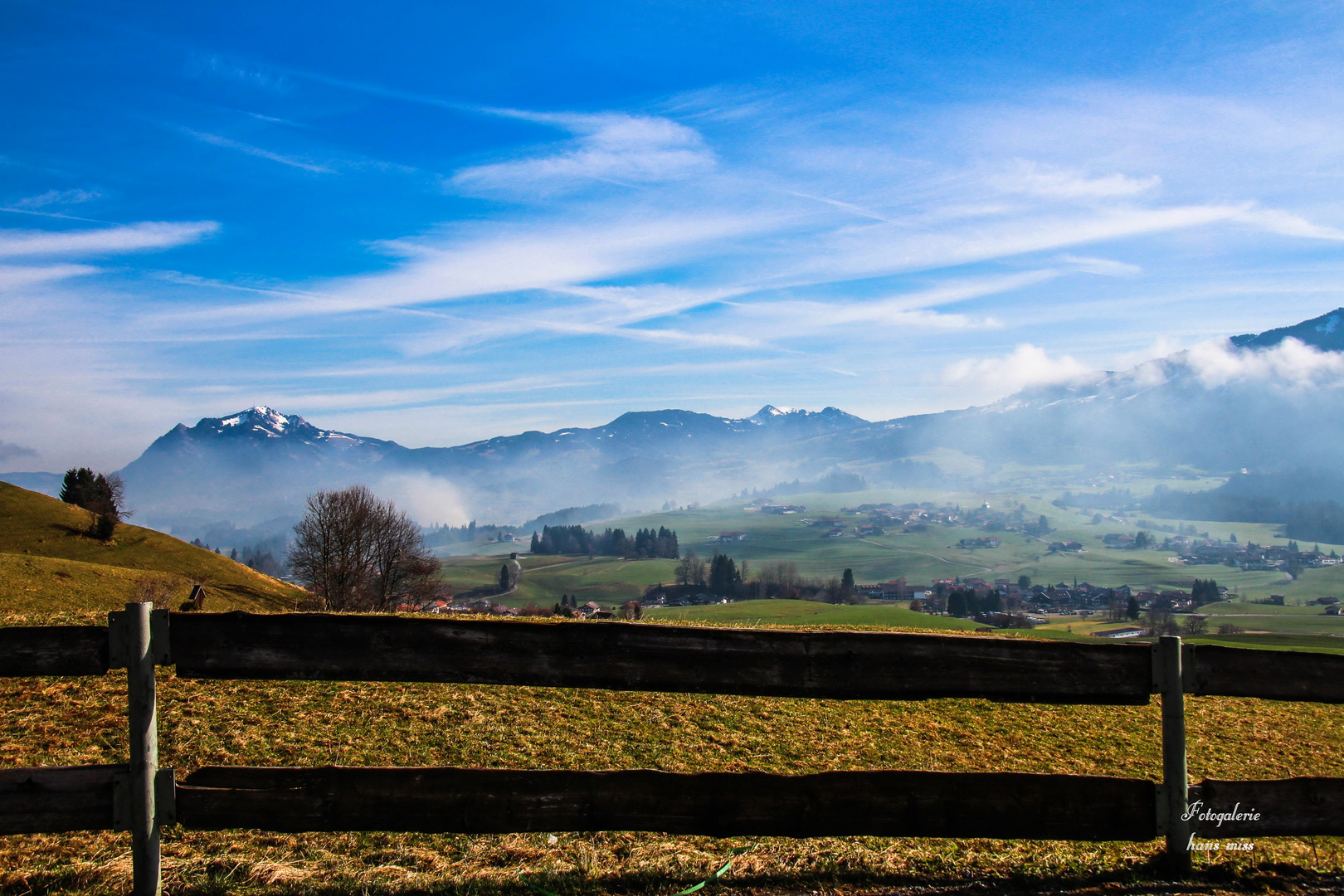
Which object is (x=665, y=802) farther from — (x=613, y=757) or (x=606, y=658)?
(x=613, y=757)

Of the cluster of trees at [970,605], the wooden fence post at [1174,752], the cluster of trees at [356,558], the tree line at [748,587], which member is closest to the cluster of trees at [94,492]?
the cluster of trees at [356,558]

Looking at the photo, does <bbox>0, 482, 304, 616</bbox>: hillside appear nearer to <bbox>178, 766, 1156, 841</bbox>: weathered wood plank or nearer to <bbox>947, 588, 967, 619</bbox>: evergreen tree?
<bbox>178, 766, 1156, 841</bbox>: weathered wood plank

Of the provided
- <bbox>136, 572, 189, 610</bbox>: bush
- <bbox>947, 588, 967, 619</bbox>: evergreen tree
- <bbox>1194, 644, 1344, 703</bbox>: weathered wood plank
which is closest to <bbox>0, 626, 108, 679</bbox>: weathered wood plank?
<bbox>1194, 644, 1344, 703</bbox>: weathered wood plank

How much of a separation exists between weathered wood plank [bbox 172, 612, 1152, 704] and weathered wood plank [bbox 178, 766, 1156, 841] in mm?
610

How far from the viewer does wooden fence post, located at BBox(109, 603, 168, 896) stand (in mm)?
4645

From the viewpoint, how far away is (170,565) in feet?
152

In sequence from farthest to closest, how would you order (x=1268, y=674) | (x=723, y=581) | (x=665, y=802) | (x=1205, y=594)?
(x=1205, y=594), (x=723, y=581), (x=1268, y=674), (x=665, y=802)

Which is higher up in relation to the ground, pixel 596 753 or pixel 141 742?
pixel 141 742

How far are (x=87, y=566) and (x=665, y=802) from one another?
38.9 meters

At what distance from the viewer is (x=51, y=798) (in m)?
4.62

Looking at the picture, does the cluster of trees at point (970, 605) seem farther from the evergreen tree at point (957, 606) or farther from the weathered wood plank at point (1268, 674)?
the weathered wood plank at point (1268, 674)

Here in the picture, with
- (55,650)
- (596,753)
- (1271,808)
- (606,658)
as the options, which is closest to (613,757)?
(596,753)

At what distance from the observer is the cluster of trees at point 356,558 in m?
43.9

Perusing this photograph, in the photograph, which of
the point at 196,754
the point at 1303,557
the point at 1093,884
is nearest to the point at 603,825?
the point at 1093,884
